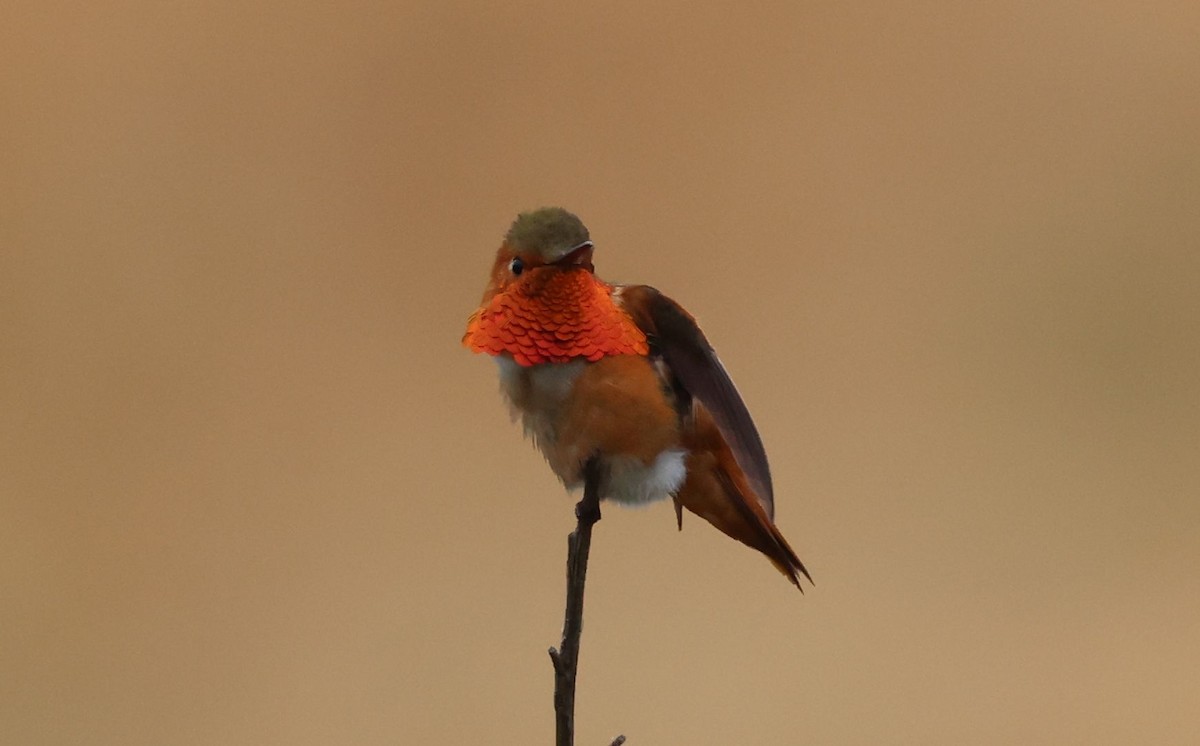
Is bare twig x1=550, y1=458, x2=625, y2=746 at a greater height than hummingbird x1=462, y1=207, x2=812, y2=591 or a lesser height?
lesser

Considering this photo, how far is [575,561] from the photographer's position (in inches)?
29.5

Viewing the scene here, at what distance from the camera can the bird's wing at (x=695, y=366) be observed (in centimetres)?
82

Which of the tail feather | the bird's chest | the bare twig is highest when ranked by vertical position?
the bird's chest

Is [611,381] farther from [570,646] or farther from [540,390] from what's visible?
[570,646]

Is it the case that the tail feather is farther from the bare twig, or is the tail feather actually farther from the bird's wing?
the bare twig

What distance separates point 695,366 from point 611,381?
77mm

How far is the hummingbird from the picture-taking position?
771 mm

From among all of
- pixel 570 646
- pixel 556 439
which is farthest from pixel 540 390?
pixel 570 646

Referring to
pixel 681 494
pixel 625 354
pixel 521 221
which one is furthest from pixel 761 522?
pixel 521 221

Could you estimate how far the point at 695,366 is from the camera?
842mm

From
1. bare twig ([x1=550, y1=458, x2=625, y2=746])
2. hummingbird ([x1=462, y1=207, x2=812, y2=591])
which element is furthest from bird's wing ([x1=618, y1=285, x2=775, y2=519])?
bare twig ([x1=550, y1=458, x2=625, y2=746])

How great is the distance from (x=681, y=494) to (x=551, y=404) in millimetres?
159

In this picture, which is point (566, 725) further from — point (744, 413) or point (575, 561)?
point (744, 413)

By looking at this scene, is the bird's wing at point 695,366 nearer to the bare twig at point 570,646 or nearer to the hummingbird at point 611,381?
the hummingbird at point 611,381
